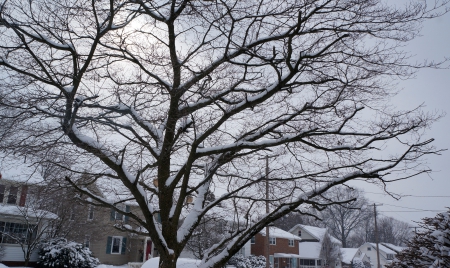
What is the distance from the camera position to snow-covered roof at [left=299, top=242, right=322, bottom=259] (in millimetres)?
46375

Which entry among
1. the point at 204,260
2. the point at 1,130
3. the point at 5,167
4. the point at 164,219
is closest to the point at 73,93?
the point at 1,130

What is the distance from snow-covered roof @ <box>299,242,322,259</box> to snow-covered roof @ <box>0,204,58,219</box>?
108 feet

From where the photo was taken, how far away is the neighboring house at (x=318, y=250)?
145ft

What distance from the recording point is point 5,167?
6473mm

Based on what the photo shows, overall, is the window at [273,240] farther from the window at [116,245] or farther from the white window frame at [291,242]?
the window at [116,245]

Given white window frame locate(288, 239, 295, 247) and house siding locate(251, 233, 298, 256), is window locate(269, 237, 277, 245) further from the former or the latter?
white window frame locate(288, 239, 295, 247)

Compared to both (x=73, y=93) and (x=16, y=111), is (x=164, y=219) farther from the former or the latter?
(x=16, y=111)

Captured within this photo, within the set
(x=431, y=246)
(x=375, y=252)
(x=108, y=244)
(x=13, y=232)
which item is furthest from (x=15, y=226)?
(x=375, y=252)

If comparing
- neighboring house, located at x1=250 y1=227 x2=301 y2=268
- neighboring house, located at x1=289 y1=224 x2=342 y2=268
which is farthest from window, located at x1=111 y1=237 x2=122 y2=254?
neighboring house, located at x1=289 y1=224 x2=342 y2=268

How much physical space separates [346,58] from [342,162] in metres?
Result: 1.93

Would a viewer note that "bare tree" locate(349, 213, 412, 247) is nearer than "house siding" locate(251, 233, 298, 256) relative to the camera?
No

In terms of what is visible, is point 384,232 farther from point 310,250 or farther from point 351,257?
point 310,250

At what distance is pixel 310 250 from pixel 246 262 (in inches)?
790

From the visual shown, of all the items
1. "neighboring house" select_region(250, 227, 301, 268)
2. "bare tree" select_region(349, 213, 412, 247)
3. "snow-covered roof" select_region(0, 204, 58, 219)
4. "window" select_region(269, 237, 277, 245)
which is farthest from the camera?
"bare tree" select_region(349, 213, 412, 247)
